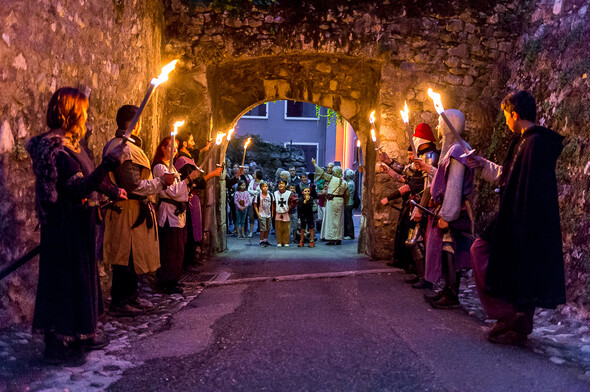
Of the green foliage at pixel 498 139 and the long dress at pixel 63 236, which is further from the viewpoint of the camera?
the green foliage at pixel 498 139

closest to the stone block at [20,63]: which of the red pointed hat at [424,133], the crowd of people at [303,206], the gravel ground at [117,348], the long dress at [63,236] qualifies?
the long dress at [63,236]

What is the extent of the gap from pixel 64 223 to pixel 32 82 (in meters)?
1.32

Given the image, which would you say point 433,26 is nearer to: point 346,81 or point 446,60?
point 446,60

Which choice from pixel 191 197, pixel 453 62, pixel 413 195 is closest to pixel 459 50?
pixel 453 62

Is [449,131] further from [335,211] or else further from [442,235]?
[335,211]

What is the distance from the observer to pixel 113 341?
412 centimetres

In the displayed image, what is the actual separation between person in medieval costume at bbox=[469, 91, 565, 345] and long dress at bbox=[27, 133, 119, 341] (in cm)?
267

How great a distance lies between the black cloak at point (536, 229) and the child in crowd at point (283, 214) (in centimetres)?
866

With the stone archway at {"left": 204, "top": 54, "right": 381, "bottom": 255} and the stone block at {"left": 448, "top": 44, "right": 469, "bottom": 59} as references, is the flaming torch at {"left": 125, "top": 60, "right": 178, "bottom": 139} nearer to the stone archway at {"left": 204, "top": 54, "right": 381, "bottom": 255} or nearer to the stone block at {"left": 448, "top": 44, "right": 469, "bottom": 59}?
the stone block at {"left": 448, "top": 44, "right": 469, "bottom": 59}

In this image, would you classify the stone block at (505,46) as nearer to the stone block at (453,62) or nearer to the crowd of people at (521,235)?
the stone block at (453,62)

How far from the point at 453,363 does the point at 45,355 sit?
2.55 m

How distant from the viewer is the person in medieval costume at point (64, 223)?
11.0ft

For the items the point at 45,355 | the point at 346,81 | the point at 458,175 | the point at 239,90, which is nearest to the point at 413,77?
the point at 346,81

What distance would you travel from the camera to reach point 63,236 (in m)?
3.44
